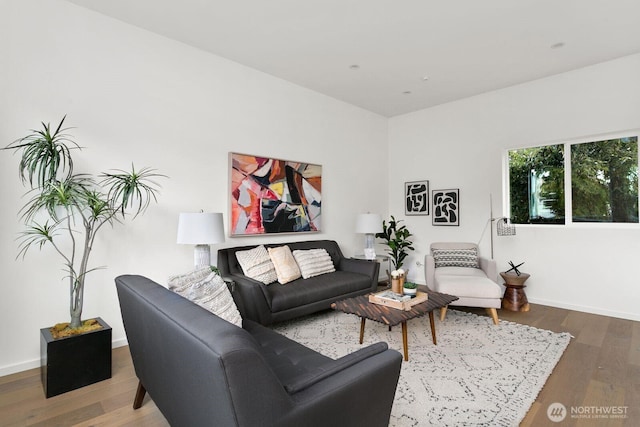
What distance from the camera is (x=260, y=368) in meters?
0.96

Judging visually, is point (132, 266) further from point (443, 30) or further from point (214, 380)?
point (443, 30)

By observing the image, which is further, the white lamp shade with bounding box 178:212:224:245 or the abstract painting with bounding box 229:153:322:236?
the abstract painting with bounding box 229:153:322:236

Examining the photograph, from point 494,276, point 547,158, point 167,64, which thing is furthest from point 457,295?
point 167,64

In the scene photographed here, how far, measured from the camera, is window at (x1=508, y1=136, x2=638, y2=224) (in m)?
3.78

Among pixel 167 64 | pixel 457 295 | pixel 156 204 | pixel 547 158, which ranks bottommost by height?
pixel 457 295

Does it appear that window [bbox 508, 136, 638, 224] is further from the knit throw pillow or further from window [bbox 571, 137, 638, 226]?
the knit throw pillow

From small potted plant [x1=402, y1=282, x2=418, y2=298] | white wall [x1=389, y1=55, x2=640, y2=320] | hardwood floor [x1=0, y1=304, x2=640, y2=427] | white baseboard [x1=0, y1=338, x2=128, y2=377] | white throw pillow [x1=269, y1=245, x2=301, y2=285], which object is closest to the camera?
hardwood floor [x1=0, y1=304, x2=640, y2=427]

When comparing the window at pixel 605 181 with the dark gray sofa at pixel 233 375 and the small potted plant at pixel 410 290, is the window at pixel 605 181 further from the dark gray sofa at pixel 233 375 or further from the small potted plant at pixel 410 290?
the dark gray sofa at pixel 233 375

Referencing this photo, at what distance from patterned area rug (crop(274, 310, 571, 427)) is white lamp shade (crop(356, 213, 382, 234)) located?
1.41m

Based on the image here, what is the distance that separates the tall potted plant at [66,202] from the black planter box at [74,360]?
0.08 ft

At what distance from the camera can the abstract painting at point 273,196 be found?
3.81 metres

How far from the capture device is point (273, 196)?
4160mm

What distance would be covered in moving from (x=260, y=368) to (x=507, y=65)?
4440 millimetres

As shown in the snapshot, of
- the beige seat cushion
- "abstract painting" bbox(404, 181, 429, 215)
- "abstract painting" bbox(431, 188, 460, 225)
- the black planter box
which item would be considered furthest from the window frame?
the black planter box
